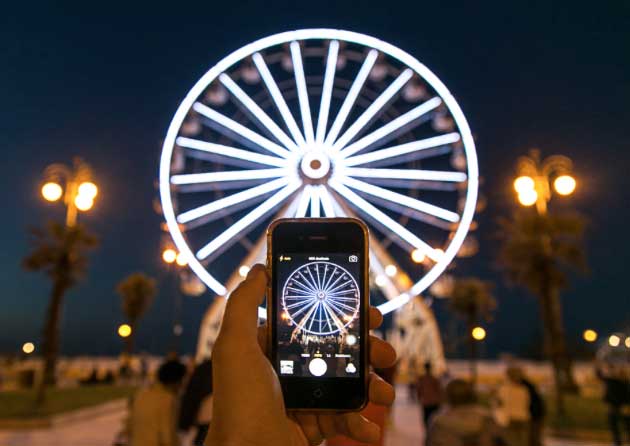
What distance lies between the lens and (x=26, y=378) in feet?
92.1

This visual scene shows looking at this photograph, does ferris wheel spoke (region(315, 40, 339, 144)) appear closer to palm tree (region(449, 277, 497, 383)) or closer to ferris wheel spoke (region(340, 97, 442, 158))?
ferris wheel spoke (region(340, 97, 442, 158))

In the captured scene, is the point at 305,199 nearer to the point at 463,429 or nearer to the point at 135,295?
the point at 463,429

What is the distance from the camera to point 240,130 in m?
7.96

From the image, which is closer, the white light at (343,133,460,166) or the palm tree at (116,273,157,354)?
the white light at (343,133,460,166)

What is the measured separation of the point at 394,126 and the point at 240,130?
2131 mm

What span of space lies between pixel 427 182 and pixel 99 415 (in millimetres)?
13712

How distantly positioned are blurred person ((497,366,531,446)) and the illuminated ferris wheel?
7.90m

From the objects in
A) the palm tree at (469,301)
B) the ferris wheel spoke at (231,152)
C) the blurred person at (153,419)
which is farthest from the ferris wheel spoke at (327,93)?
the palm tree at (469,301)

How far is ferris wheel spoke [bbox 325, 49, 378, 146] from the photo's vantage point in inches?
284

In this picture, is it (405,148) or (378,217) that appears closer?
(378,217)

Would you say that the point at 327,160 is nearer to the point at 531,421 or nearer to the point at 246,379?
the point at 246,379

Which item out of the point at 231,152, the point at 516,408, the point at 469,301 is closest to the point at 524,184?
the point at 516,408

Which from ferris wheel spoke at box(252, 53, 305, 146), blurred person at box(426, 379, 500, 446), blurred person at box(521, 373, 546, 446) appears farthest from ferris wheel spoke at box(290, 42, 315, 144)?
blurred person at box(521, 373, 546, 446)

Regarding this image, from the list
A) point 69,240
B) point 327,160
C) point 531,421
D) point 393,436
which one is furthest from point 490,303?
point 327,160
